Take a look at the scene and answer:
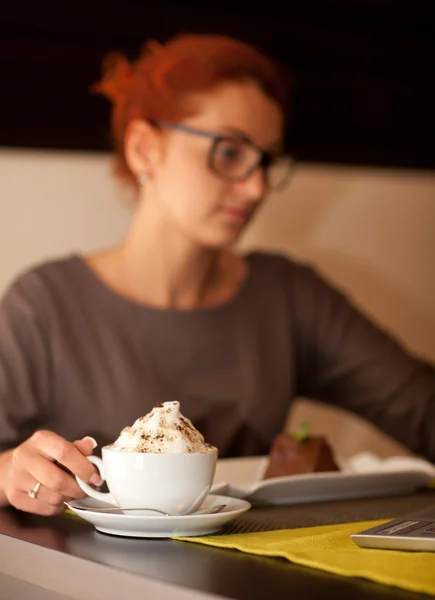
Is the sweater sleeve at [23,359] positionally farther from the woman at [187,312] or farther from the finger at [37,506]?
the finger at [37,506]

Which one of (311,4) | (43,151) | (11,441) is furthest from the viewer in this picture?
(311,4)

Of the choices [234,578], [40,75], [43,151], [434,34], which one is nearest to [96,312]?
[43,151]

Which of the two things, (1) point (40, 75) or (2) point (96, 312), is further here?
(1) point (40, 75)

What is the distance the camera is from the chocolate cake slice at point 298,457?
4.73 ft

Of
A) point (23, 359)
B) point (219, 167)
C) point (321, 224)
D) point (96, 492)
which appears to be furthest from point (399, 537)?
point (321, 224)

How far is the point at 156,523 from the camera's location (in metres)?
0.99

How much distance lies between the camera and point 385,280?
3062 millimetres

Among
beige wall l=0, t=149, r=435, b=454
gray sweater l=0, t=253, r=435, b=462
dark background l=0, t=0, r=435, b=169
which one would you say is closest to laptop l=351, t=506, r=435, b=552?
gray sweater l=0, t=253, r=435, b=462

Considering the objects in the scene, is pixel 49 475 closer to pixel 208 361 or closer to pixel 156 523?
pixel 156 523

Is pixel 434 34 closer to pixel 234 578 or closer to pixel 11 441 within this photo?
pixel 11 441

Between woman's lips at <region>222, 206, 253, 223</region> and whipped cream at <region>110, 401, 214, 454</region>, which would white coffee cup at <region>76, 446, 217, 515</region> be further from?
woman's lips at <region>222, 206, 253, 223</region>

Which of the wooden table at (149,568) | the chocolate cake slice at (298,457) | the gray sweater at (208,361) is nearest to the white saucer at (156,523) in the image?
the wooden table at (149,568)

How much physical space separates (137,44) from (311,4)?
0.61 meters

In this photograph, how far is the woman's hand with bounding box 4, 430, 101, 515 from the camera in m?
1.07
